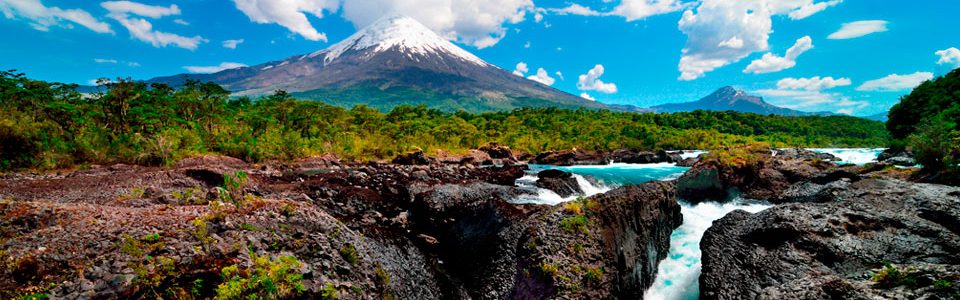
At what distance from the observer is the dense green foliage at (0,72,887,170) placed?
20125mm

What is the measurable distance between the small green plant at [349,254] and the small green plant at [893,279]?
717 cm

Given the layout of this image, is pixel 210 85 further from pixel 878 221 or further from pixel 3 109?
pixel 878 221

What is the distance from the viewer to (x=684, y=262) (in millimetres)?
9945

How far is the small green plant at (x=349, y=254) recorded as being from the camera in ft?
21.7

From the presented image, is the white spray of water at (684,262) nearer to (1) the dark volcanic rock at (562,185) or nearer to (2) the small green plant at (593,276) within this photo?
(2) the small green plant at (593,276)

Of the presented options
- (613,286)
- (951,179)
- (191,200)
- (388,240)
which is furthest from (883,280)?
(951,179)

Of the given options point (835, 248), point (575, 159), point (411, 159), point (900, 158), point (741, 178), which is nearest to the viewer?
point (835, 248)

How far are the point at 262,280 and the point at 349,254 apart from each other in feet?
6.06

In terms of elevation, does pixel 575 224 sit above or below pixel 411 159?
above

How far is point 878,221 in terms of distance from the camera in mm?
7426

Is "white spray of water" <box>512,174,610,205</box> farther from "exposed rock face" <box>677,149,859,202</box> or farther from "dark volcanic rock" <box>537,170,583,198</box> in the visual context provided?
"exposed rock face" <box>677,149,859,202</box>

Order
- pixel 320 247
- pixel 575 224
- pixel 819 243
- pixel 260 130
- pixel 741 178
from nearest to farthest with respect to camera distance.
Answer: pixel 320 247, pixel 819 243, pixel 575 224, pixel 741 178, pixel 260 130

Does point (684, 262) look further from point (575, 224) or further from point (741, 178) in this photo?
point (741, 178)

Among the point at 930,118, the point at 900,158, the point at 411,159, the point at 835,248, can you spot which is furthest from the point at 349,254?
the point at 900,158
